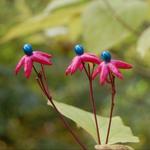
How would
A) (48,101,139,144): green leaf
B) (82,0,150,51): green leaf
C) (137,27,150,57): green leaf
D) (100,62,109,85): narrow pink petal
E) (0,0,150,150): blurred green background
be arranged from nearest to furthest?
(100,62,109,85): narrow pink petal, (48,101,139,144): green leaf, (137,27,150,57): green leaf, (82,0,150,51): green leaf, (0,0,150,150): blurred green background

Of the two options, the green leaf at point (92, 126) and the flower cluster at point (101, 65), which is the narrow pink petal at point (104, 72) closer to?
the flower cluster at point (101, 65)

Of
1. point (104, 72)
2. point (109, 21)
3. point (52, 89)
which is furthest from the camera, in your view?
point (52, 89)

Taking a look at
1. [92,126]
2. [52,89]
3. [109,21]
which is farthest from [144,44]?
[52,89]

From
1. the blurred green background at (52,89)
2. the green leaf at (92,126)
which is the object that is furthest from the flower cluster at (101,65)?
the blurred green background at (52,89)

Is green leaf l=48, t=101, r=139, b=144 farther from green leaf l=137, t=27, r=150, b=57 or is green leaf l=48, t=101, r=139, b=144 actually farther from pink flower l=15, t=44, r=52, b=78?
green leaf l=137, t=27, r=150, b=57

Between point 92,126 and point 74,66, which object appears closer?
point 74,66

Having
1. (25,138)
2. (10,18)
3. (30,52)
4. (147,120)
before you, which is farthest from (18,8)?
(30,52)

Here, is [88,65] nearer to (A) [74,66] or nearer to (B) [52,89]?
(A) [74,66]

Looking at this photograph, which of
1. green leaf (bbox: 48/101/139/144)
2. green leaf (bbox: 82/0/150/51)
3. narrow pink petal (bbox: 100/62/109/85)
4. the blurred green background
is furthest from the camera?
the blurred green background

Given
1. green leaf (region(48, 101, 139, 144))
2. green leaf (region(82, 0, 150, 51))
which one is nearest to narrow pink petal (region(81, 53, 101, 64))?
green leaf (region(48, 101, 139, 144))
